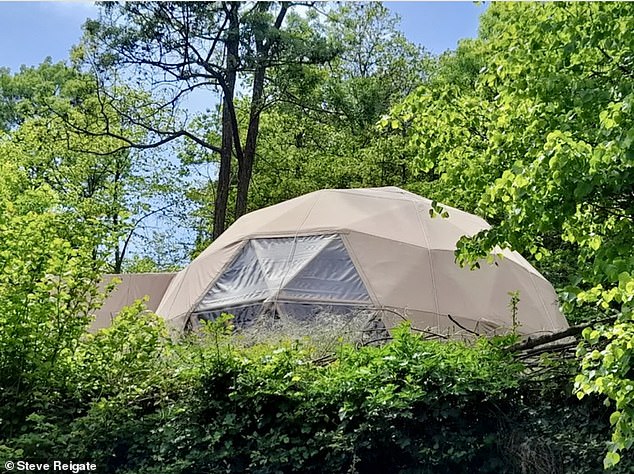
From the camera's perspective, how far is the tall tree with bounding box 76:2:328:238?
15312 mm

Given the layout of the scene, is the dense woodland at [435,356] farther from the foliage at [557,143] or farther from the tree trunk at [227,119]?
the tree trunk at [227,119]

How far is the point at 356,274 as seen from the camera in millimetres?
9602

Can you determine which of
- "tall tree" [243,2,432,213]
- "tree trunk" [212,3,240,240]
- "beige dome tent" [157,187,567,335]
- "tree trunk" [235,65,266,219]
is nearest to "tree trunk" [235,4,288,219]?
"tree trunk" [235,65,266,219]

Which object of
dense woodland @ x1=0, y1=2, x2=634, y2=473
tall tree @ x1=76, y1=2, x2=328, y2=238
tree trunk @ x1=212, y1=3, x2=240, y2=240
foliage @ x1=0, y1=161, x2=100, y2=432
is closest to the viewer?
dense woodland @ x1=0, y1=2, x2=634, y2=473

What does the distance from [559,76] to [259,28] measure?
41.3 feet

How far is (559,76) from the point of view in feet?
16.5

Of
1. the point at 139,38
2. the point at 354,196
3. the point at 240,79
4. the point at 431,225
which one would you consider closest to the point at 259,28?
the point at 139,38

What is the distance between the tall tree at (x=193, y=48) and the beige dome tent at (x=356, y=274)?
6284mm

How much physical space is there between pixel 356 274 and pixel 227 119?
10961 millimetres

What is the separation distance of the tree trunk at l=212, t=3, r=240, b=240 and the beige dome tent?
22.4ft

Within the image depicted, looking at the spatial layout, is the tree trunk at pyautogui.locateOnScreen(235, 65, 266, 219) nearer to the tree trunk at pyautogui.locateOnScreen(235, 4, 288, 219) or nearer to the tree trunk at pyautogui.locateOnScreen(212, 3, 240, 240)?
the tree trunk at pyautogui.locateOnScreen(235, 4, 288, 219)

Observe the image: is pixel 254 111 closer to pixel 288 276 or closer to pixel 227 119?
pixel 227 119

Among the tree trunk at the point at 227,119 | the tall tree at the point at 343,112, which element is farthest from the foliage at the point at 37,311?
the tall tree at the point at 343,112

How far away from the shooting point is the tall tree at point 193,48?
15312 millimetres
